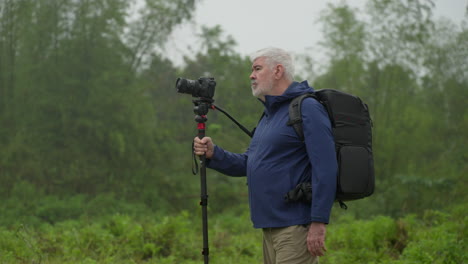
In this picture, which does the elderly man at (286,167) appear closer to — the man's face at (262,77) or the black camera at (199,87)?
the man's face at (262,77)

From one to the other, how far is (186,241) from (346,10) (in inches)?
321

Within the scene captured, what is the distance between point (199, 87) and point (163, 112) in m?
10.9

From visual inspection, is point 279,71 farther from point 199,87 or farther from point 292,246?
point 292,246

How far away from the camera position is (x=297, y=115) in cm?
241

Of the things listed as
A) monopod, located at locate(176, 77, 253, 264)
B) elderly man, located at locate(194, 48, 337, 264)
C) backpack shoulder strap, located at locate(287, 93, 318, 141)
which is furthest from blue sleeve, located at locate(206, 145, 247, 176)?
backpack shoulder strap, located at locate(287, 93, 318, 141)

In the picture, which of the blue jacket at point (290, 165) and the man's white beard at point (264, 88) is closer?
the blue jacket at point (290, 165)

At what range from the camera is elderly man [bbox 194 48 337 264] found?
228 centimetres

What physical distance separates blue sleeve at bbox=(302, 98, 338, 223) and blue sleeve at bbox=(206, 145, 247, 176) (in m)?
0.68

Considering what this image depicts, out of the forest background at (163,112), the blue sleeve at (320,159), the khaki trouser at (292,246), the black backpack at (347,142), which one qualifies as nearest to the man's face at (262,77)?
the black backpack at (347,142)

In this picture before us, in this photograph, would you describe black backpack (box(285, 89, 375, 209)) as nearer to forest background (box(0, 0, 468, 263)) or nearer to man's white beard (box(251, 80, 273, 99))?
man's white beard (box(251, 80, 273, 99))

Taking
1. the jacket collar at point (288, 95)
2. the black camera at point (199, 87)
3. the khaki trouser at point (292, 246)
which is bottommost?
the khaki trouser at point (292, 246)

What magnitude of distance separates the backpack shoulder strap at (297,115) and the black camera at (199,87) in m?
0.61

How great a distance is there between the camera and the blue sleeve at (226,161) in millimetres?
2893

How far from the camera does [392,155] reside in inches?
458
